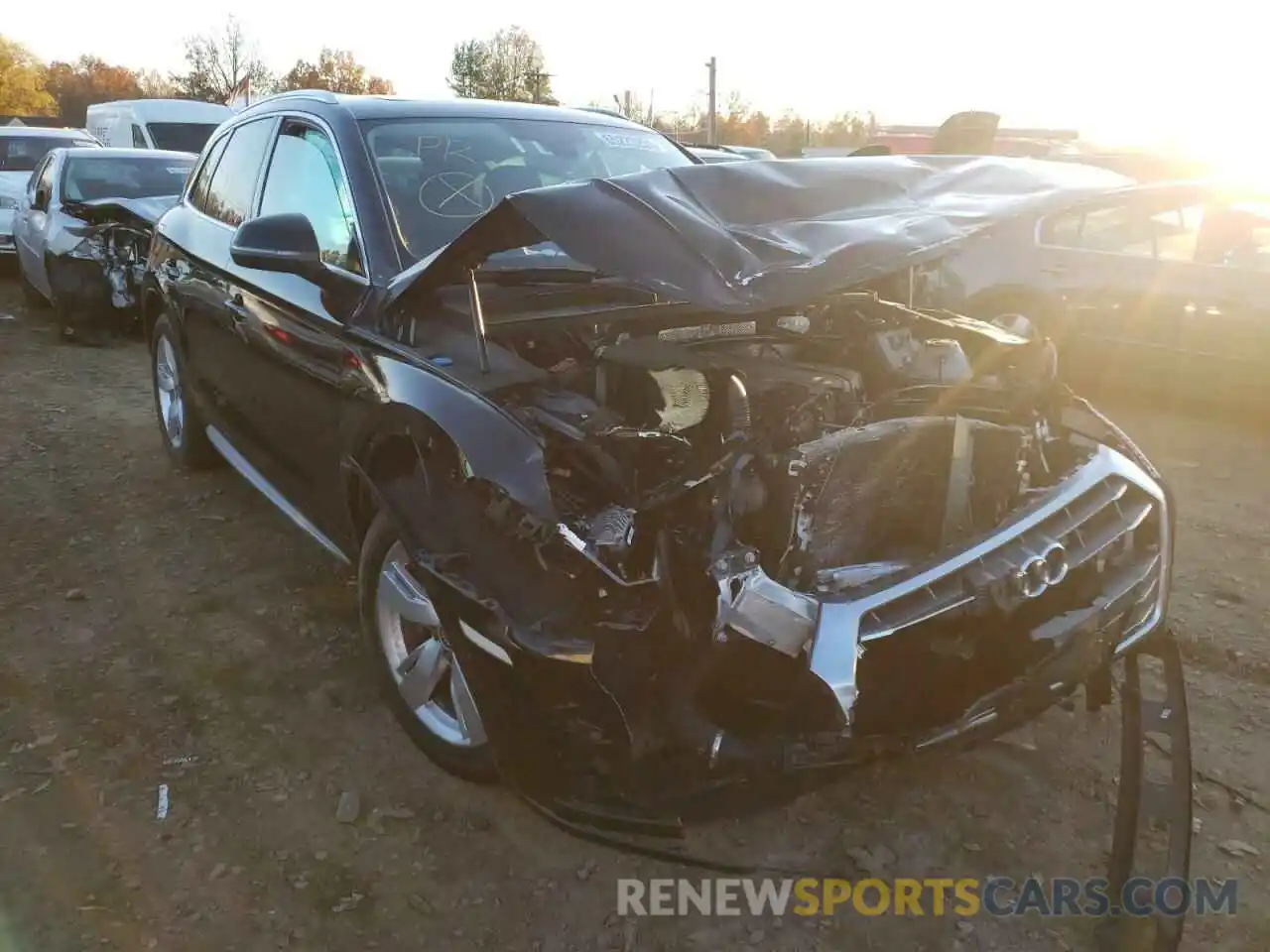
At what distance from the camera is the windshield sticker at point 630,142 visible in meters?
4.12

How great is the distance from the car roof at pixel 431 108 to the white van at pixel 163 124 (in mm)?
11727

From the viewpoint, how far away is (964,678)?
225 centimetres

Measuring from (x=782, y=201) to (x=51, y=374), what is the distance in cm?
679

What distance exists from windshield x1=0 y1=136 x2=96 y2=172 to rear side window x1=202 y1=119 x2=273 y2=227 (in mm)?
9861

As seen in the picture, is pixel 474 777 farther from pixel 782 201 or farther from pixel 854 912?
pixel 782 201

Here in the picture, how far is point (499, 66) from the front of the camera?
1833 inches

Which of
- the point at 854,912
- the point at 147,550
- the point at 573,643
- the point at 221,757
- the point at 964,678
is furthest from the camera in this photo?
the point at 147,550

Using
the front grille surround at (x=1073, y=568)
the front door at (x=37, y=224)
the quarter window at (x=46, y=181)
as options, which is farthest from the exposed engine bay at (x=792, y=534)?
the quarter window at (x=46, y=181)

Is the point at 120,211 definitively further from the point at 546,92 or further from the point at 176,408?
the point at 546,92

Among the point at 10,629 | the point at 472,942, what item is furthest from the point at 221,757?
the point at 10,629

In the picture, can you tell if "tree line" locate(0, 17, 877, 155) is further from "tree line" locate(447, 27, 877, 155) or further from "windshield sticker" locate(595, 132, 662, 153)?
"windshield sticker" locate(595, 132, 662, 153)

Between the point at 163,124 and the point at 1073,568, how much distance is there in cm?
1561

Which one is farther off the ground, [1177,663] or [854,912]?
[1177,663]

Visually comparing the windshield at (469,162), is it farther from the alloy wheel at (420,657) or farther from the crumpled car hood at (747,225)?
the alloy wheel at (420,657)
